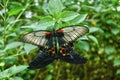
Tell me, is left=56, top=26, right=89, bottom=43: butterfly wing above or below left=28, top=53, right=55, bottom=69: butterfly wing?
above

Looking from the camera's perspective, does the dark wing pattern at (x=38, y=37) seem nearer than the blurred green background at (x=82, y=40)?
Yes

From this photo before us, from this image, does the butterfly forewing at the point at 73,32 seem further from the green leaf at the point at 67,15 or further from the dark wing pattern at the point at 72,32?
the green leaf at the point at 67,15

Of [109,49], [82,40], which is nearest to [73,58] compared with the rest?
[82,40]

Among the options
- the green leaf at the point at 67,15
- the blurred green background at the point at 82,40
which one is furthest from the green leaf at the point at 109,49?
the green leaf at the point at 67,15

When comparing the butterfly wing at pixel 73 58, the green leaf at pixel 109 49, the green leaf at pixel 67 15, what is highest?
the green leaf at pixel 67 15

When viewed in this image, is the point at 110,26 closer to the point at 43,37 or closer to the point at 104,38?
the point at 104,38

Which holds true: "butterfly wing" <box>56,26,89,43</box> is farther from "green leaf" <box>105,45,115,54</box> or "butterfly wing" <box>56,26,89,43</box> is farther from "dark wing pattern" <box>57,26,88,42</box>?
"green leaf" <box>105,45,115,54</box>

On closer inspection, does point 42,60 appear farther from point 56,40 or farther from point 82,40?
point 82,40

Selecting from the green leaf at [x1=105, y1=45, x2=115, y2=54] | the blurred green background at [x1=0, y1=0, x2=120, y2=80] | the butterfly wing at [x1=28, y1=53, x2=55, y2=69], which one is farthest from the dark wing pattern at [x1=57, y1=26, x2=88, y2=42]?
the green leaf at [x1=105, y1=45, x2=115, y2=54]

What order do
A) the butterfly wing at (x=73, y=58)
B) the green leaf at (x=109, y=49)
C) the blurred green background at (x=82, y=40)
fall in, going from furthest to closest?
the green leaf at (x=109, y=49)
the blurred green background at (x=82, y=40)
the butterfly wing at (x=73, y=58)
